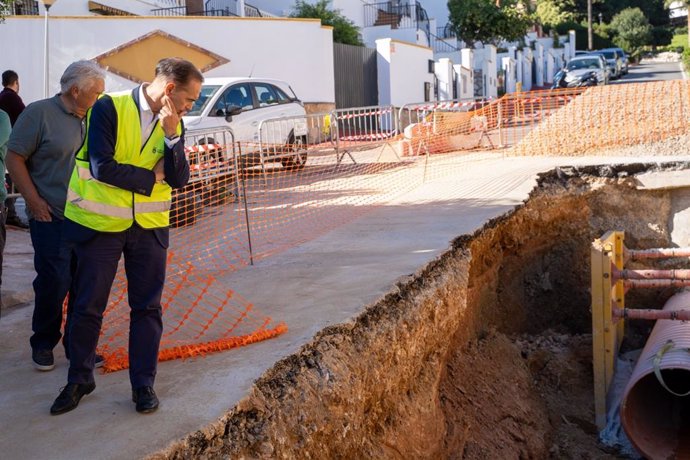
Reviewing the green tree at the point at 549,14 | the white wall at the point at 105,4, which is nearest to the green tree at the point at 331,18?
the white wall at the point at 105,4

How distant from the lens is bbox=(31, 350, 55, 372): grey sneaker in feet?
13.1

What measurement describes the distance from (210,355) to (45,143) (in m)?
1.47

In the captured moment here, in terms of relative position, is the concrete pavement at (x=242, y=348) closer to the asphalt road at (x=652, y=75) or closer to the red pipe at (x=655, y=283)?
the red pipe at (x=655, y=283)

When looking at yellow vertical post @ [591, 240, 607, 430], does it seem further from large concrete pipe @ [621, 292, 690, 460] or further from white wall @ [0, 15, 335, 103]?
white wall @ [0, 15, 335, 103]

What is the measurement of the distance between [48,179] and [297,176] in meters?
8.56

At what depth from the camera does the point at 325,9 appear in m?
26.7

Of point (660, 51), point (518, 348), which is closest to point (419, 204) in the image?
point (518, 348)

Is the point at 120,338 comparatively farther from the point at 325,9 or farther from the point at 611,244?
the point at 325,9

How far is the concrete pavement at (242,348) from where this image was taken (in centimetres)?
306

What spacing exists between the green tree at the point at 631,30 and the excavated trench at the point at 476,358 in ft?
202

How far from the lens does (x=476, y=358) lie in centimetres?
689

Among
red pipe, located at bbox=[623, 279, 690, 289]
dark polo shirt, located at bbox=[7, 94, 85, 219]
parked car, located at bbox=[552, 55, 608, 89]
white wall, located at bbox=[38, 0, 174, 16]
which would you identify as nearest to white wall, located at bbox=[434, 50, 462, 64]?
parked car, located at bbox=[552, 55, 608, 89]

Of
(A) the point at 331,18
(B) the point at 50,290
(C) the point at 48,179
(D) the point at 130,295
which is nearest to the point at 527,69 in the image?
(A) the point at 331,18

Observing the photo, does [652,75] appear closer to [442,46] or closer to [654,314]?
[442,46]
